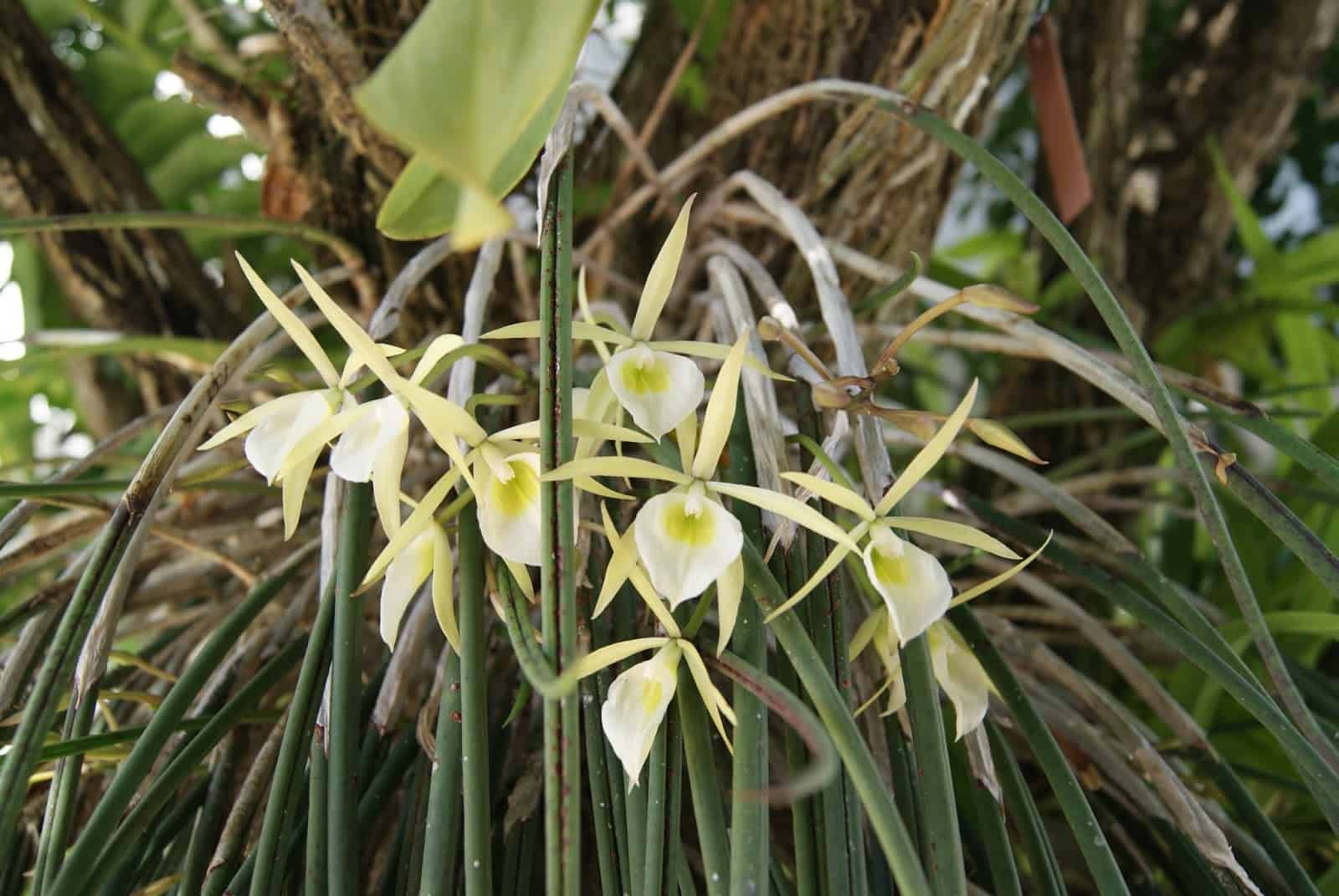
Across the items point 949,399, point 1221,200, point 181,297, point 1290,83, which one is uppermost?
point 1290,83

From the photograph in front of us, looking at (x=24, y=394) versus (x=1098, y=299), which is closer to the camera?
(x=1098, y=299)

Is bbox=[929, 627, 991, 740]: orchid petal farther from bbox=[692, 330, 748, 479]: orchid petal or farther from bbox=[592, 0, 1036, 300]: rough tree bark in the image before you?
bbox=[592, 0, 1036, 300]: rough tree bark

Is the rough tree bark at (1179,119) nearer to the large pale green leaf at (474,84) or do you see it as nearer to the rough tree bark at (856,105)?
the rough tree bark at (856,105)

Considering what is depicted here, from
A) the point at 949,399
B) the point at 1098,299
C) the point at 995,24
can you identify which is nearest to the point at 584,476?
the point at 1098,299

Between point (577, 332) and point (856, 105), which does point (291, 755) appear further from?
point (856, 105)

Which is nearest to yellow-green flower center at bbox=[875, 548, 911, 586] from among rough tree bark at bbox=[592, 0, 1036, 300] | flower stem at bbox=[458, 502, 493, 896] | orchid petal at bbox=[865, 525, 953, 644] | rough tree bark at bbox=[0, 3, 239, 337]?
orchid petal at bbox=[865, 525, 953, 644]

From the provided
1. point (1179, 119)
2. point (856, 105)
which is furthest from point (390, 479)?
point (1179, 119)

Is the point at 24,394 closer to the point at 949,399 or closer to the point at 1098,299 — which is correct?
the point at 1098,299

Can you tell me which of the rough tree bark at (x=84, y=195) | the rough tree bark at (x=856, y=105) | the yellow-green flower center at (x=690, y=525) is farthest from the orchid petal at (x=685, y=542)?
the rough tree bark at (x=84, y=195)
